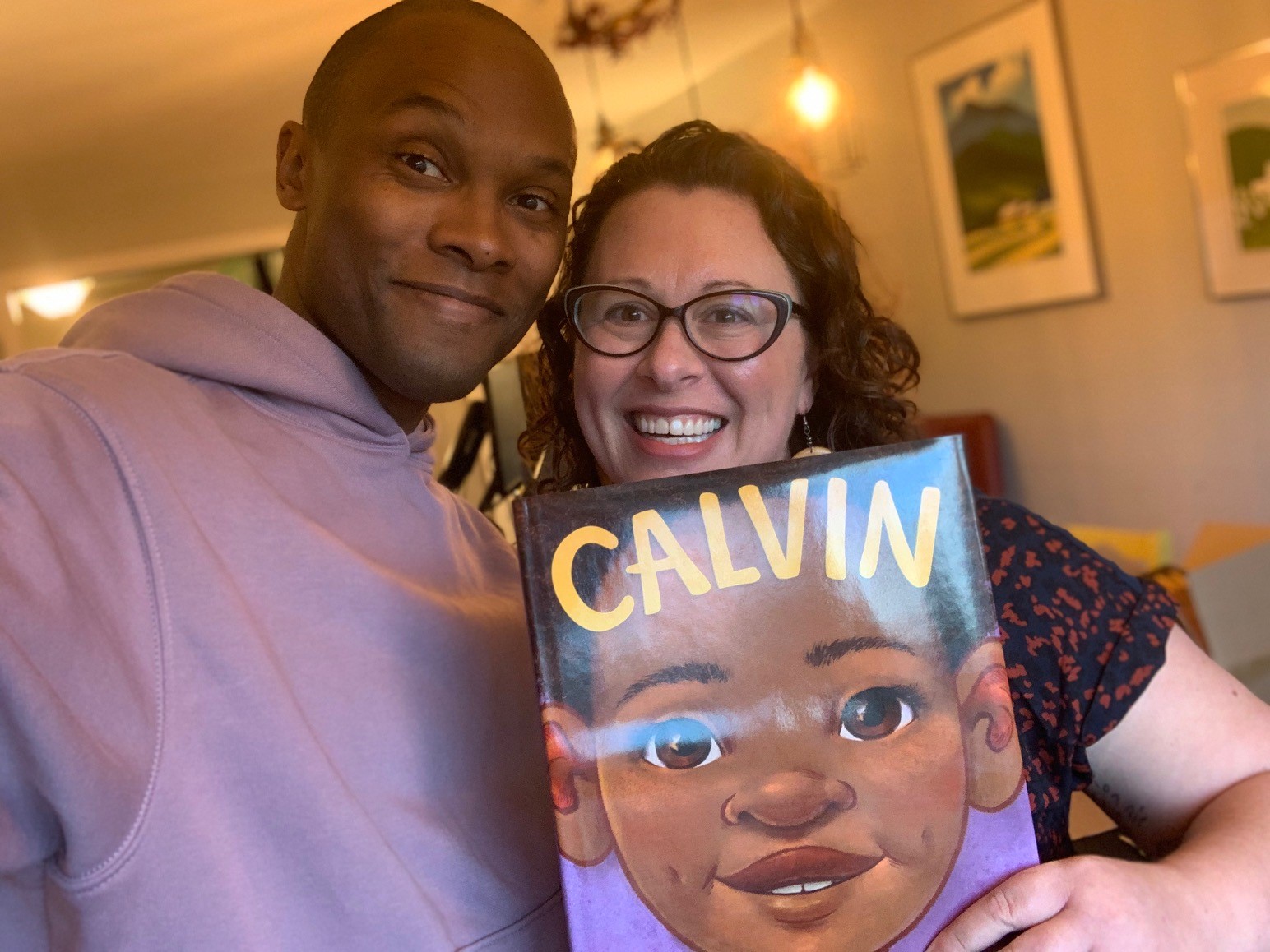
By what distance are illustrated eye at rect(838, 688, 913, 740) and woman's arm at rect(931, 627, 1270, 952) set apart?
0.13 m

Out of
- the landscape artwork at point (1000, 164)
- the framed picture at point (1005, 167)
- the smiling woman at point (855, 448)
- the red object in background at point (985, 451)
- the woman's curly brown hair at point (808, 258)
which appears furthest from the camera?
the red object in background at point (985, 451)

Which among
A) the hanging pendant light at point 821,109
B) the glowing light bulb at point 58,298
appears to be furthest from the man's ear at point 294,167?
the glowing light bulb at point 58,298

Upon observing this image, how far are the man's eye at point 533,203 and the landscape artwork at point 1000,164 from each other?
8.91 ft

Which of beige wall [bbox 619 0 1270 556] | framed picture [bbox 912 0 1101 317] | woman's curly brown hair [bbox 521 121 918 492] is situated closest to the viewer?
woman's curly brown hair [bbox 521 121 918 492]

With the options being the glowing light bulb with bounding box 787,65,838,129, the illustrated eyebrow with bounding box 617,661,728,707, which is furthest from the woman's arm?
the glowing light bulb with bounding box 787,65,838,129

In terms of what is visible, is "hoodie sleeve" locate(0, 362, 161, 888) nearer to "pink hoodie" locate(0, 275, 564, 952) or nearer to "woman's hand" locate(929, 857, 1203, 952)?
"pink hoodie" locate(0, 275, 564, 952)

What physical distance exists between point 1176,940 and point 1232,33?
2.50 metres

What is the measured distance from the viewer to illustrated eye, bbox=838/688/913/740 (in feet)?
2.39

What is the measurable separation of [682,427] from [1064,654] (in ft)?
1.32

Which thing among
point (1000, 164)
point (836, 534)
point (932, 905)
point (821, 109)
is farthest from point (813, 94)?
point (932, 905)

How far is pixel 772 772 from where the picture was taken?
72 cm

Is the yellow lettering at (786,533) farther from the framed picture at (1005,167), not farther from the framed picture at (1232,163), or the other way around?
the framed picture at (1005,167)

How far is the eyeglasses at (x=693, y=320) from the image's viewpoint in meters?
1.01

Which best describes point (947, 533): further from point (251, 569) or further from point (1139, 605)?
point (251, 569)
